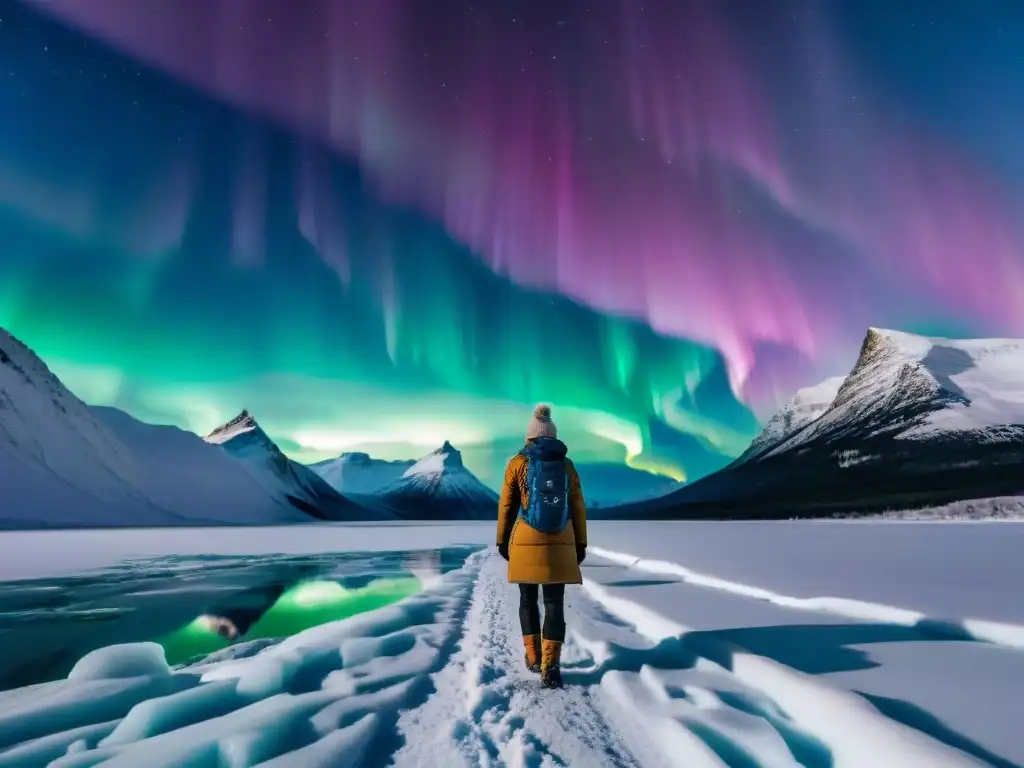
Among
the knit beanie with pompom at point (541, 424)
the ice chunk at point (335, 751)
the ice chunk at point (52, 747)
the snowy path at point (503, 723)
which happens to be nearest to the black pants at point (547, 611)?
the snowy path at point (503, 723)

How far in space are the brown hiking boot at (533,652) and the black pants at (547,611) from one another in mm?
66

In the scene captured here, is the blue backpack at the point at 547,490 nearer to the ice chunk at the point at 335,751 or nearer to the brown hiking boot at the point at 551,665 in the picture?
the brown hiking boot at the point at 551,665

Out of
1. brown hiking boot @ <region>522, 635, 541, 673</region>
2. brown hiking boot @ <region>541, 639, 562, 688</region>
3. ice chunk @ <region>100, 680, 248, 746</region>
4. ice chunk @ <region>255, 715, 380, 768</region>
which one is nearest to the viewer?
ice chunk @ <region>255, 715, 380, 768</region>

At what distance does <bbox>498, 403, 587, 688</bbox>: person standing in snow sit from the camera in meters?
5.80

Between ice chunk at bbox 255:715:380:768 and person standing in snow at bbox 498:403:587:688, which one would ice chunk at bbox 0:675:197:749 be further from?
person standing in snow at bbox 498:403:587:688

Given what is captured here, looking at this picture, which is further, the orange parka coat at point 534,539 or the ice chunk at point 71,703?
the orange parka coat at point 534,539

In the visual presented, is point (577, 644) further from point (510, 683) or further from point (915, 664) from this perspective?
point (915, 664)

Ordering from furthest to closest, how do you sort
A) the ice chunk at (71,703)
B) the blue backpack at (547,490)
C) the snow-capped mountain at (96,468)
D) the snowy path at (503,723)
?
1. the snow-capped mountain at (96,468)
2. the blue backpack at (547,490)
3. the ice chunk at (71,703)
4. the snowy path at (503,723)

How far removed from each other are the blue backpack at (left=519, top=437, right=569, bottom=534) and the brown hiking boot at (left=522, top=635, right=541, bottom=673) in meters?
1.16

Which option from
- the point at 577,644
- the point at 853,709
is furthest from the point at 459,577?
the point at 853,709

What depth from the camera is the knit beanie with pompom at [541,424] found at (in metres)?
6.25

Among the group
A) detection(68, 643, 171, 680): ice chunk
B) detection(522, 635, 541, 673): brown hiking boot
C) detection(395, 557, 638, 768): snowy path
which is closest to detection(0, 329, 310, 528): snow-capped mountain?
detection(68, 643, 171, 680): ice chunk

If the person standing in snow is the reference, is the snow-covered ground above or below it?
below

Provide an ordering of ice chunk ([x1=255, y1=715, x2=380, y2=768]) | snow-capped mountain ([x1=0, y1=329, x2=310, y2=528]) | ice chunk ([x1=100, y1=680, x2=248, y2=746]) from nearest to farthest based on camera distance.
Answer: ice chunk ([x1=255, y1=715, x2=380, y2=768])
ice chunk ([x1=100, y1=680, x2=248, y2=746])
snow-capped mountain ([x1=0, y1=329, x2=310, y2=528])
